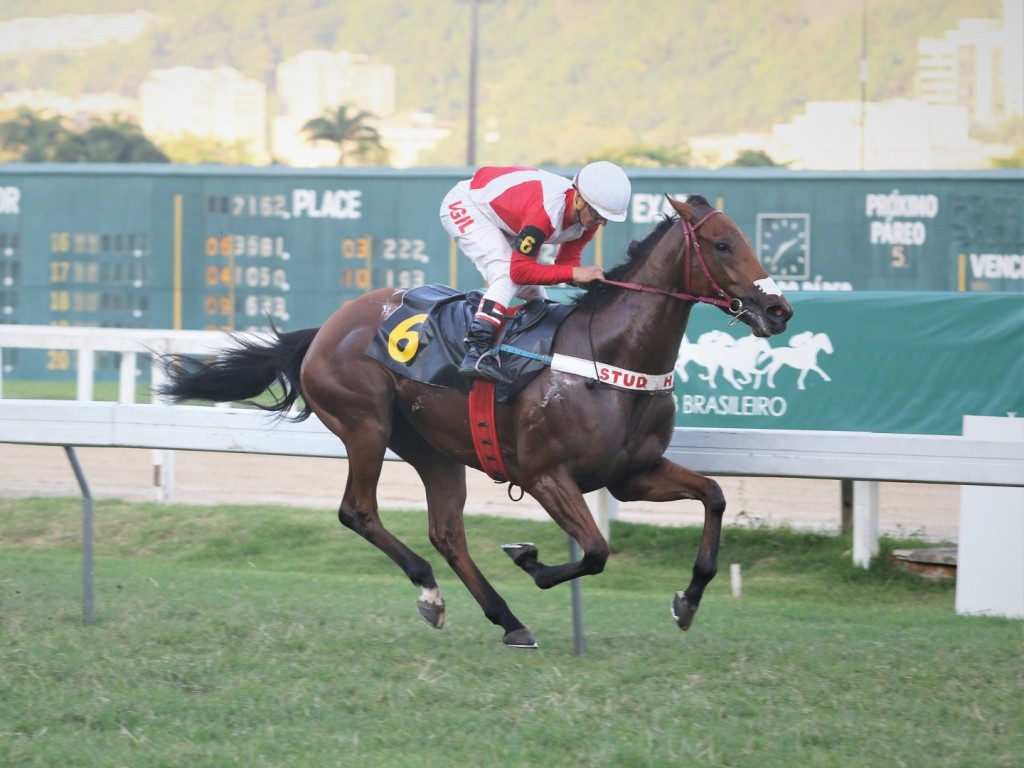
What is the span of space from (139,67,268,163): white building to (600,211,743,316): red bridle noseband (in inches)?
2279

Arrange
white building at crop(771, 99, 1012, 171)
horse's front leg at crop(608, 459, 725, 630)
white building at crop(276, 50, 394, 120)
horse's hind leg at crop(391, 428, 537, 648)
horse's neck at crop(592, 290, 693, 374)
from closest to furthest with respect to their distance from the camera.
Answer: horse's front leg at crop(608, 459, 725, 630)
horse's neck at crop(592, 290, 693, 374)
horse's hind leg at crop(391, 428, 537, 648)
white building at crop(771, 99, 1012, 171)
white building at crop(276, 50, 394, 120)

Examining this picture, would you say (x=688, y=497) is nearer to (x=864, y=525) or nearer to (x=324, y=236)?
(x=864, y=525)

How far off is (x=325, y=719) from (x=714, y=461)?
6.55ft

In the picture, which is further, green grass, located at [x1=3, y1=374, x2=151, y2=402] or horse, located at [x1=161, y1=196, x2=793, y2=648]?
green grass, located at [x1=3, y1=374, x2=151, y2=402]

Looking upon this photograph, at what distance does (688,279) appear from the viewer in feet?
17.0

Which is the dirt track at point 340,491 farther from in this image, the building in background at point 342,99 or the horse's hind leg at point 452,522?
the building in background at point 342,99

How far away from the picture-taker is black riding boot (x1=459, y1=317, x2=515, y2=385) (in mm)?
5230

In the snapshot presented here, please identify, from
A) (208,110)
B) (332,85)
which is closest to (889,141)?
(332,85)

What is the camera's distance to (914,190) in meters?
17.4

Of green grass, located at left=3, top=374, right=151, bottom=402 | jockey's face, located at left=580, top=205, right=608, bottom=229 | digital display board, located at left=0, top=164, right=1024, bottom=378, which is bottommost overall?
green grass, located at left=3, top=374, right=151, bottom=402

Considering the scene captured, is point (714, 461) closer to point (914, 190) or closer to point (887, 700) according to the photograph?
point (887, 700)

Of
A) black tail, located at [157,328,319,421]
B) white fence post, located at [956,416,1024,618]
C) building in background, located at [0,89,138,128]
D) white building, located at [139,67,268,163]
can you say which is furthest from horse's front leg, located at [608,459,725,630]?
building in background, located at [0,89,138,128]

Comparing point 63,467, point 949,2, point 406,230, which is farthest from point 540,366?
point 949,2

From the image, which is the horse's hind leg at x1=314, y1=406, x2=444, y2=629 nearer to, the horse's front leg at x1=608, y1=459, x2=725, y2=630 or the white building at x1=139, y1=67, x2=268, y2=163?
the horse's front leg at x1=608, y1=459, x2=725, y2=630
